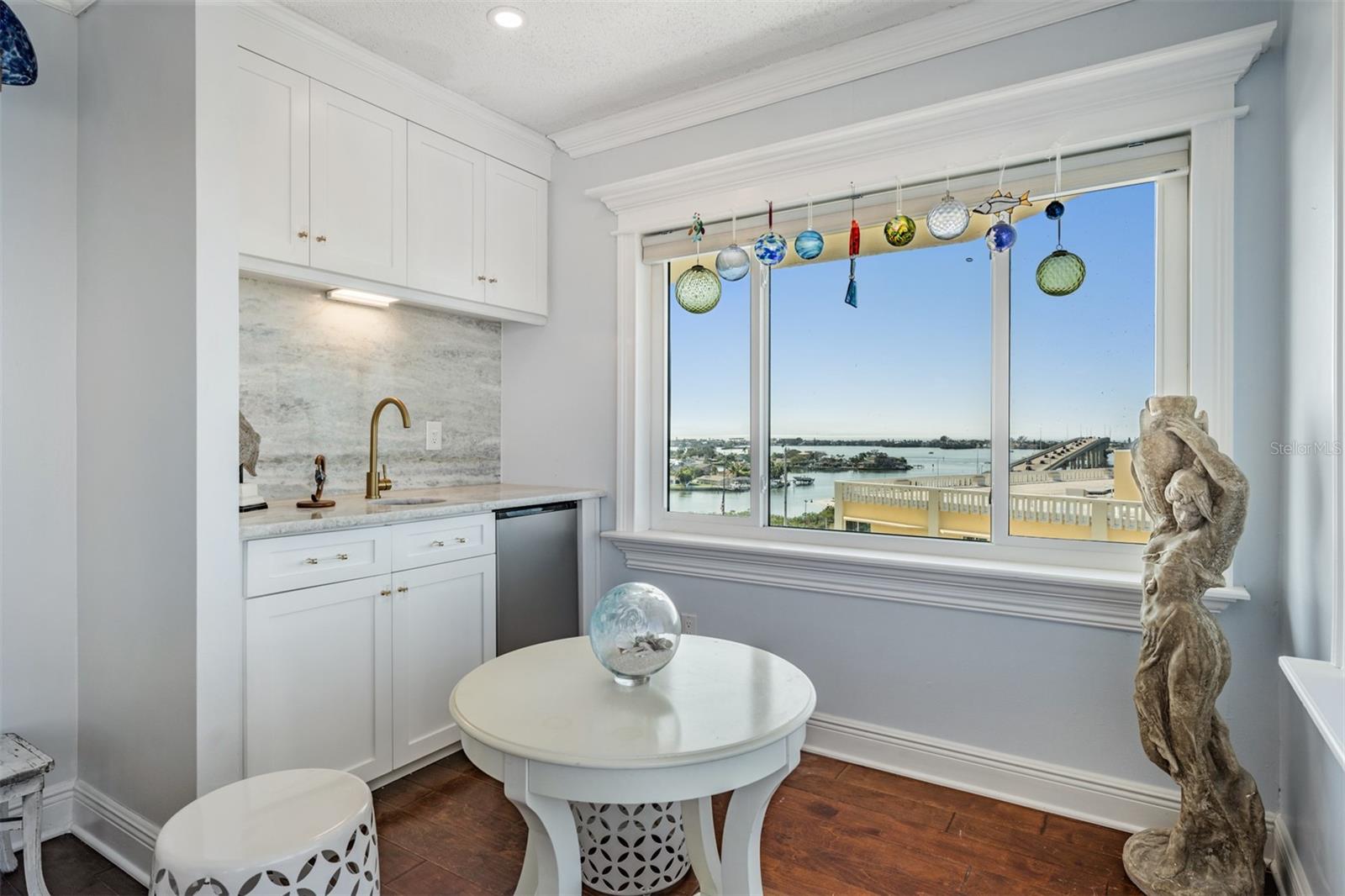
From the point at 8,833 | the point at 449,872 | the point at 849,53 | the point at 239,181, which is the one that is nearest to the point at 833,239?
the point at 849,53

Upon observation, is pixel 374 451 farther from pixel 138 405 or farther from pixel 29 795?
pixel 29 795

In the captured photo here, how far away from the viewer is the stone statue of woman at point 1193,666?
168 cm

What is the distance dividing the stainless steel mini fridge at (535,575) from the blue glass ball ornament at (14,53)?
1755mm

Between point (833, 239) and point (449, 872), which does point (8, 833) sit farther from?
point (833, 239)

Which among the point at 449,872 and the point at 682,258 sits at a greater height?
the point at 682,258

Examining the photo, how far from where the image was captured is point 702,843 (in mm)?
1646

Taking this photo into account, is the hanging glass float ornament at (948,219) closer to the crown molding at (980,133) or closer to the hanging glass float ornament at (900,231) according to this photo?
the hanging glass float ornament at (900,231)

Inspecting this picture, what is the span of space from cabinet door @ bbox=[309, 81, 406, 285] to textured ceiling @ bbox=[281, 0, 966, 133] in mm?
249

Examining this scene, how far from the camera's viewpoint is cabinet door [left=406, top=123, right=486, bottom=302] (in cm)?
265

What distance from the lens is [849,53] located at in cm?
245

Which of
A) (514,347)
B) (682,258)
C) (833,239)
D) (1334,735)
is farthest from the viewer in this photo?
(514,347)

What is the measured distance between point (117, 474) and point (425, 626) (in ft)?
3.22

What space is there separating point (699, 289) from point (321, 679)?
1.65 meters

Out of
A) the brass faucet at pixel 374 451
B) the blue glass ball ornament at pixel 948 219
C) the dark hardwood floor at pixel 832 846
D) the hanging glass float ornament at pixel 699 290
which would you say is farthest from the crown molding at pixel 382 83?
the dark hardwood floor at pixel 832 846
